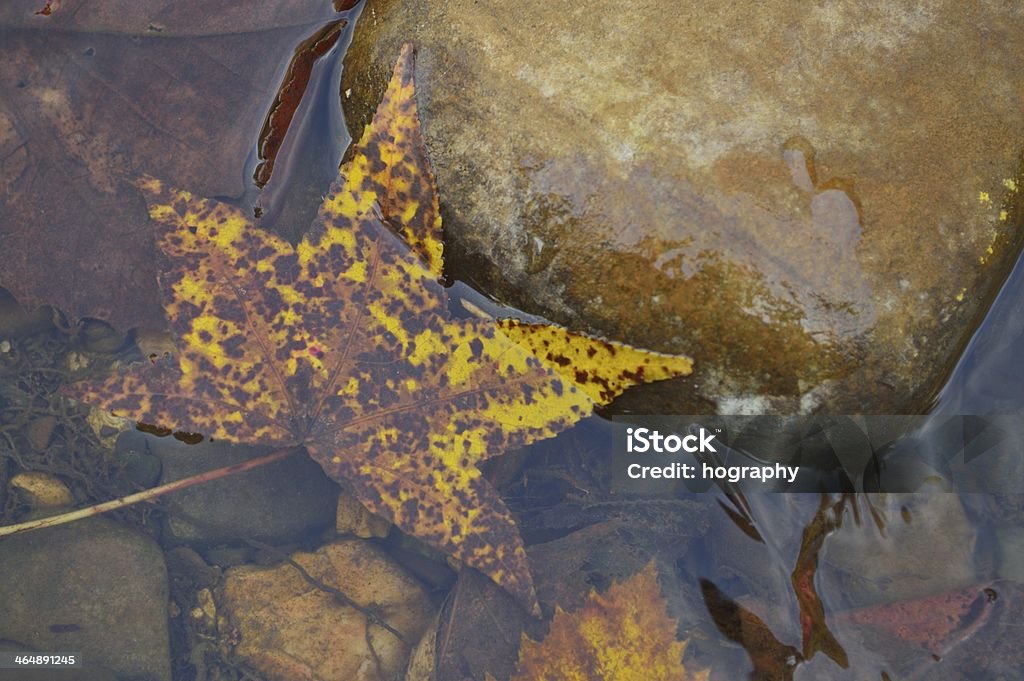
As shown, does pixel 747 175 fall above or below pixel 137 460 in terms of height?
above

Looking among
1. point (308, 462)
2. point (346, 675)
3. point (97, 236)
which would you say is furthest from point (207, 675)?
point (97, 236)

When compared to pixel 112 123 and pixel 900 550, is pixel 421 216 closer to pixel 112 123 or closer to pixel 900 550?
pixel 112 123

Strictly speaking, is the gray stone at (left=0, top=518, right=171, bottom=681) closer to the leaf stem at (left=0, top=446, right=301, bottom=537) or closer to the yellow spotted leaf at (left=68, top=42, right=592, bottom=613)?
the leaf stem at (left=0, top=446, right=301, bottom=537)

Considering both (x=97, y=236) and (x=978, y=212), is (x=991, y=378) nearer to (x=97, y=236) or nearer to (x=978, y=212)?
(x=978, y=212)

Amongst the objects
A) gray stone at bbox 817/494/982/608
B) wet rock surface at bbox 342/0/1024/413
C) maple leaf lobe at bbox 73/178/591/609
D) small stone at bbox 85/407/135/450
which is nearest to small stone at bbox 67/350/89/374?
small stone at bbox 85/407/135/450

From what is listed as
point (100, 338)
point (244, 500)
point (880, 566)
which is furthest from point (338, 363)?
point (880, 566)

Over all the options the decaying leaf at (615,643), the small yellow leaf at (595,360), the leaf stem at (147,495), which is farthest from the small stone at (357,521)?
the small yellow leaf at (595,360)

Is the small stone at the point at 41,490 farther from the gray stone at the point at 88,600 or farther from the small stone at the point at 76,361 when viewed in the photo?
the small stone at the point at 76,361
